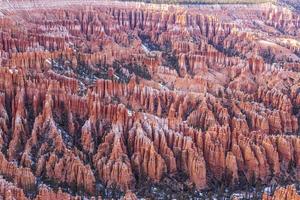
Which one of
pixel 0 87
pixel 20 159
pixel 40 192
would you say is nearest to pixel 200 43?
pixel 0 87

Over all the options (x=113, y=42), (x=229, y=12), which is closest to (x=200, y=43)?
(x=113, y=42)

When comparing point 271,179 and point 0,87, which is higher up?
point 0,87

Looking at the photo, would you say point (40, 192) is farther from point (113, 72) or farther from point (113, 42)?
point (113, 42)

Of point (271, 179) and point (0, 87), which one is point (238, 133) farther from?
point (0, 87)

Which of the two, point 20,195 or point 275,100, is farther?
point 275,100

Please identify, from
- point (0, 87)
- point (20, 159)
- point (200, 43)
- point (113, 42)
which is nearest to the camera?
point (20, 159)

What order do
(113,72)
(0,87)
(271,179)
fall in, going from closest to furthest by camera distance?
1. (271,179)
2. (0,87)
3. (113,72)
